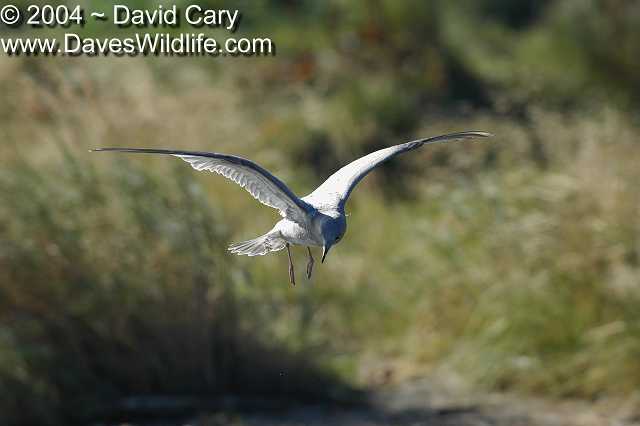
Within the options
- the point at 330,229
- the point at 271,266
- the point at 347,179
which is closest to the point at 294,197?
the point at 330,229

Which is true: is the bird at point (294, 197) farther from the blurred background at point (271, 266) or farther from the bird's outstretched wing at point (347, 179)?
the blurred background at point (271, 266)

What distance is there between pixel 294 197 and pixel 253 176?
15 centimetres

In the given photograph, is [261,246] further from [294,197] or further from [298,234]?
[294,197]

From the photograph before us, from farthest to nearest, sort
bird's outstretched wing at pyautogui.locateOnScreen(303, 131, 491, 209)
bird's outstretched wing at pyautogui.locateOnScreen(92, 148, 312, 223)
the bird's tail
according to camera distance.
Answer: the bird's tail → bird's outstretched wing at pyautogui.locateOnScreen(303, 131, 491, 209) → bird's outstretched wing at pyautogui.locateOnScreen(92, 148, 312, 223)

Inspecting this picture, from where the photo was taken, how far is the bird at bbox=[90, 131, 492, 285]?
8.09ft

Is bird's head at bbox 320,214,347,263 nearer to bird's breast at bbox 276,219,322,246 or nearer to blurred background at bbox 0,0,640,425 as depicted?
bird's breast at bbox 276,219,322,246

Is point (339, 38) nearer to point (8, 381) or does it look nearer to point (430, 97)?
point (430, 97)

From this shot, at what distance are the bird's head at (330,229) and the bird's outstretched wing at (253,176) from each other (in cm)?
7

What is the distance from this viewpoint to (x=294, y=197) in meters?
2.50

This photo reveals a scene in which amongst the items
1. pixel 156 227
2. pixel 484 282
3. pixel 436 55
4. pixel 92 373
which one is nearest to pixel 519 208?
pixel 484 282

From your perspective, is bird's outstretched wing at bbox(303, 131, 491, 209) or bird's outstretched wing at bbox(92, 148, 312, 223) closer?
bird's outstretched wing at bbox(92, 148, 312, 223)

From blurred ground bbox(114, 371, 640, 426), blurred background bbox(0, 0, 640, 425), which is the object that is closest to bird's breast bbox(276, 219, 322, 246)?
blurred background bbox(0, 0, 640, 425)

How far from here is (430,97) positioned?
35.2ft

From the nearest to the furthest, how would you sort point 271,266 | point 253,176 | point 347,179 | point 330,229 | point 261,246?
point 330,229 < point 253,176 < point 347,179 < point 261,246 < point 271,266
